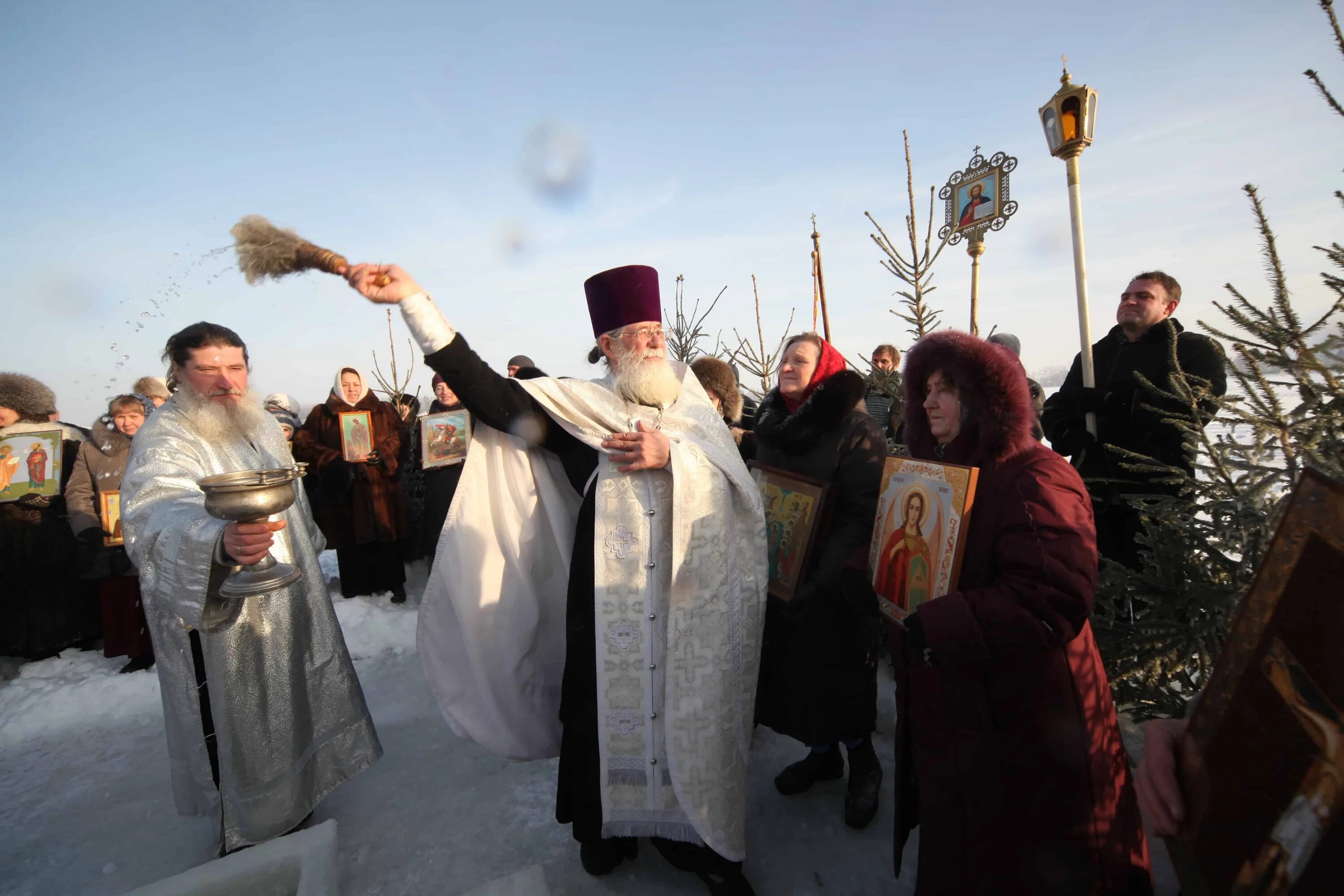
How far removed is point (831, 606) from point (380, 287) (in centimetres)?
242

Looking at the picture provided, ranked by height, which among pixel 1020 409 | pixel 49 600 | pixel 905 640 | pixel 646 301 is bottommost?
pixel 49 600

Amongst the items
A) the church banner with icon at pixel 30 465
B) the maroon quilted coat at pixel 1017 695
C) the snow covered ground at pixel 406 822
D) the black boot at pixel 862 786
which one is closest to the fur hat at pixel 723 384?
the snow covered ground at pixel 406 822

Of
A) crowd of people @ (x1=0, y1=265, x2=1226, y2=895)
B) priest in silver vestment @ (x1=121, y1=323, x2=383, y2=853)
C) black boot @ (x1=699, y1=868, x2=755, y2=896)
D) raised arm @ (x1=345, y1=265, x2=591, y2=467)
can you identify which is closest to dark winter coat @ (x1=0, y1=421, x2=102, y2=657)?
crowd of people @ (x1=0, y1=265, x2=1226, y2=895)

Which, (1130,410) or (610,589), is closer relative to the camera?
(610,589)

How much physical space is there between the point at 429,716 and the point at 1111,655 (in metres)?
4.11

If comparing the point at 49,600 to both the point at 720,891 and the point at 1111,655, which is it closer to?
the point at 720,891

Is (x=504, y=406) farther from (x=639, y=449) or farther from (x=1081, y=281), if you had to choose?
(x=1081, y=281)

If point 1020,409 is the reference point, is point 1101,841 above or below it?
below

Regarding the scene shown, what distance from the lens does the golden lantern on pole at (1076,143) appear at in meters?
3.29

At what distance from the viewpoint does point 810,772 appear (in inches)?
128

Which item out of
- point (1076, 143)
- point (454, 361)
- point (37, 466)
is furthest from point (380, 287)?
point (37, 466)

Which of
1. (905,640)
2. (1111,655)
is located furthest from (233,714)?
(1111,655)

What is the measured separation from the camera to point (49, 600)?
5.61 meters

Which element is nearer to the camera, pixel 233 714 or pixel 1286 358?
pixel 1286 358
